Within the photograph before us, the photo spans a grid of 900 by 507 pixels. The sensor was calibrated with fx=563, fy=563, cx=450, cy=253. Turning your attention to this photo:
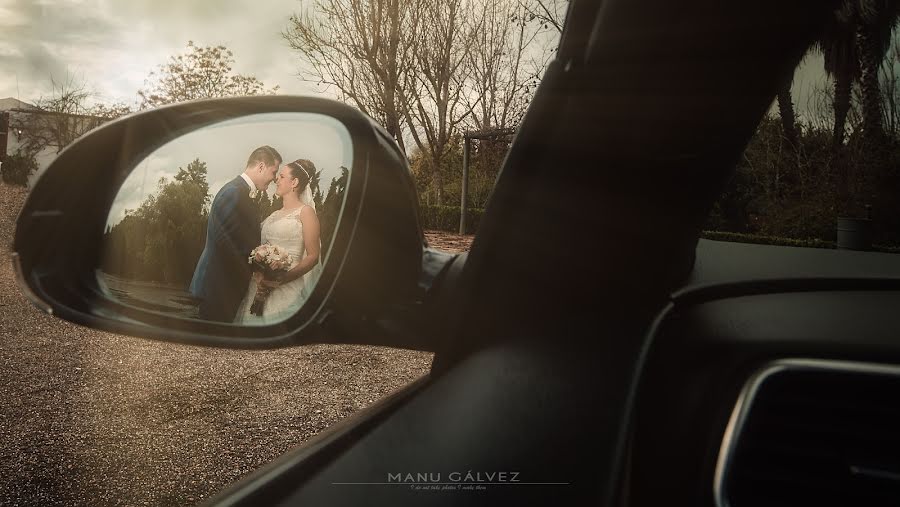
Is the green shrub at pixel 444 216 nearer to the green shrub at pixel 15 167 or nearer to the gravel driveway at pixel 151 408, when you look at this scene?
the gravel driveway at pixel 151 408

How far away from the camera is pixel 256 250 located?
2.76 ft

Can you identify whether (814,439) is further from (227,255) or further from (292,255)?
(227,255)

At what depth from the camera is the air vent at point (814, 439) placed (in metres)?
0.73

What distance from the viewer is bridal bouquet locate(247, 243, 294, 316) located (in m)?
0.84

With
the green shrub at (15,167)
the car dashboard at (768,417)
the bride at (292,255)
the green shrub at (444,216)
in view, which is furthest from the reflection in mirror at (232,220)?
the green shrub at (15,167)

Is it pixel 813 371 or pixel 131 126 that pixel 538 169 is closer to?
pixel 813 371

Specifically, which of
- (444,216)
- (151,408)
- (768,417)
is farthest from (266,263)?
(444,216)

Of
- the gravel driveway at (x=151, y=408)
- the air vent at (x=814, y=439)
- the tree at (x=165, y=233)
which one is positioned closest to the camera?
the air vent at (x=814, y=439)

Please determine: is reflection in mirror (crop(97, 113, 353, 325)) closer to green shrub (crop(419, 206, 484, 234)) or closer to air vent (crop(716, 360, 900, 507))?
air vent (crop(716, 360, 900, 507))

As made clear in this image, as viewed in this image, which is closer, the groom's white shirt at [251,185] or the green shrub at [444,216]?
the groom's white shirt at [251,185]

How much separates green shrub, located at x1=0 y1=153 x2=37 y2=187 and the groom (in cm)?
2649

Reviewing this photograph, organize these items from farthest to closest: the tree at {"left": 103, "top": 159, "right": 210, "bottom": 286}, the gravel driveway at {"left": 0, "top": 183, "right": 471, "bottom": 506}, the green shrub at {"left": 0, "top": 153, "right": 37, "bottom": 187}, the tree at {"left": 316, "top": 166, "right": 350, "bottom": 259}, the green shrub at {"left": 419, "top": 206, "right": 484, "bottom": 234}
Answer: the green shrub at {"left": 0, "top": 153, "right": 37, "bottom": 187} → the green shrub at {"left": 419, "top": 206, "right": 484, "bottom": 234} → the gravel driveway at {"left": 0, "top": 183, "right": 471, "bottom": 506} → the tree at {"left": 103, "top": 159, "right": 210, "bottom": 286} → the tree at {"left": 316, "top": 166, "right": 350, "bottom": 259}

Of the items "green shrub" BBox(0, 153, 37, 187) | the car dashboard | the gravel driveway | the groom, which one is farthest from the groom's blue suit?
"green shrub" BBox(0, 153, 37, 187)

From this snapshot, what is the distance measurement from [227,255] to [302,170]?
7.1 inches
